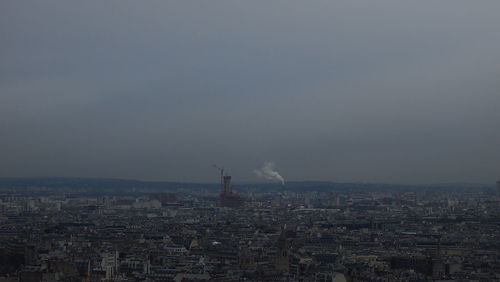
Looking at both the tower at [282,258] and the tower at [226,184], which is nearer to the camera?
the tower at [282,258]

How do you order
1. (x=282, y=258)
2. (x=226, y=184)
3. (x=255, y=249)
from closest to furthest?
(x=282, y=258), (x=255, y=249), (x=226, y=184)

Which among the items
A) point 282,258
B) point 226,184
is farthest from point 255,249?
point 226,184

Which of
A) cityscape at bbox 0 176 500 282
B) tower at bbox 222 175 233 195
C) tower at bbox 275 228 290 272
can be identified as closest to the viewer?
cityscape at bbox 0 176 500 282

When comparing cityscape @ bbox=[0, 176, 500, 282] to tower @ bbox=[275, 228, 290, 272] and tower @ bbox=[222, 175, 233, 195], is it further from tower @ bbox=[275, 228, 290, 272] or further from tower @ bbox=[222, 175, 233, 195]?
tower @ bbox=[222, 175, 233, 195]

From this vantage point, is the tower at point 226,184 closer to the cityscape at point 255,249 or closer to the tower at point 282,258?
the cityscape at point 255,249

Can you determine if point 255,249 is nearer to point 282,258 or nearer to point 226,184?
point 282,258

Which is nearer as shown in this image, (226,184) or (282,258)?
(282,258)

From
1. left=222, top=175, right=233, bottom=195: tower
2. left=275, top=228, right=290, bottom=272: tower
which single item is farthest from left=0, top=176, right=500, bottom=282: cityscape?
left=222, top=175, right=233, bottom=195: tower

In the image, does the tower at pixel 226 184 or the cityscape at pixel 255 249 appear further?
the tower at pixel 226 184

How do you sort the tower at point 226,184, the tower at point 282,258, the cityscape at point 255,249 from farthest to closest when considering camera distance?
the tower at point 226,184 < the tower at point 282,258 < the cityscape at point 255,249

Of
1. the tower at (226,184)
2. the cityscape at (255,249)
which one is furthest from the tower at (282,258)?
the tower at (226,184)

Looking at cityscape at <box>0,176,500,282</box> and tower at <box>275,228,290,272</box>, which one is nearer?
cityscape at <box>0,176,500,282</box>

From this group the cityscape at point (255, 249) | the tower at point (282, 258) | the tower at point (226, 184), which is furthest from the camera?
the tower at point (226, 184)
